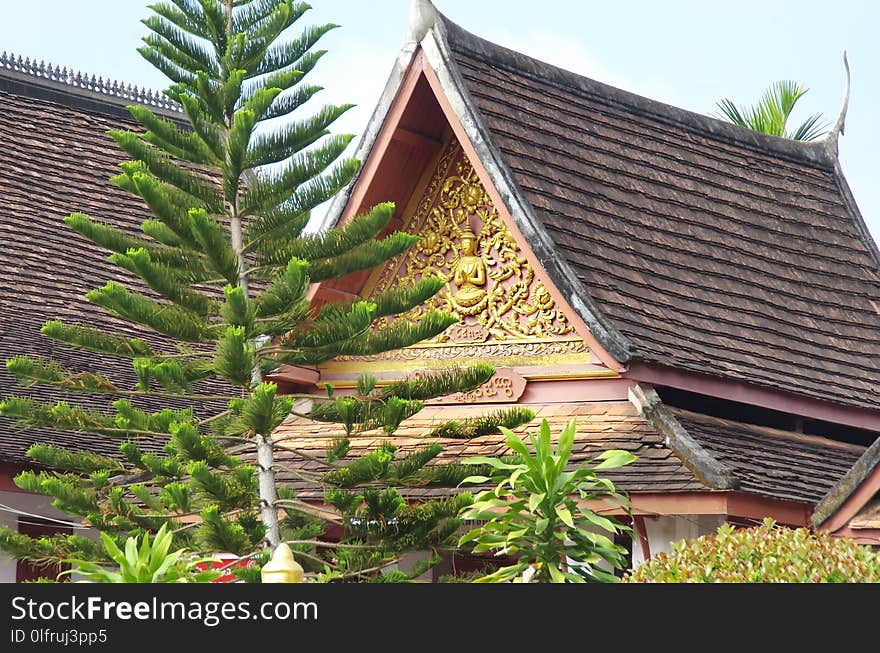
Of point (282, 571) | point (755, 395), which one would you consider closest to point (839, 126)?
point (755, 395)

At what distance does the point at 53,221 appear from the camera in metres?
14.4

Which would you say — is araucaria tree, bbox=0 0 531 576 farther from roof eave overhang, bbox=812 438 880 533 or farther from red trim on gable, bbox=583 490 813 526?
roof eave overhang, bbox=812 438 880 533

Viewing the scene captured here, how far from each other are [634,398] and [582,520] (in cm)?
192

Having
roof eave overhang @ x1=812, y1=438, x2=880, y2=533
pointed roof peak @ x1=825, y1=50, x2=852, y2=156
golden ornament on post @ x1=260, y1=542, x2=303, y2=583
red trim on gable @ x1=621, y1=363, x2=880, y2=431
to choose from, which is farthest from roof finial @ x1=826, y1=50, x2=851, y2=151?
golden ornament on post @ x1=260, y1=542, x2=303, y2=583

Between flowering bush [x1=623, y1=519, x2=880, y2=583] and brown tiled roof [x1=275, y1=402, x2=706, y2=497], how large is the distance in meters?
2.21

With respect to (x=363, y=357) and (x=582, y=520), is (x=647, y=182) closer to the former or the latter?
(x=363, y=357)

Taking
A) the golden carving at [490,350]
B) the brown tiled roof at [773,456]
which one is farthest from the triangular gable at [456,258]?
the brown tiled roof at [773,456]

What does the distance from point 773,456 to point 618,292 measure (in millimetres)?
1346

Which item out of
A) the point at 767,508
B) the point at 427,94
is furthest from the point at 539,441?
the point at 427,94

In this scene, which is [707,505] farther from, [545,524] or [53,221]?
[53,221]

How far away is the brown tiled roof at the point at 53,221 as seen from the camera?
1259cm

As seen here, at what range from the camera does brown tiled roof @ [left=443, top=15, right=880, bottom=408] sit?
1106 centimetres

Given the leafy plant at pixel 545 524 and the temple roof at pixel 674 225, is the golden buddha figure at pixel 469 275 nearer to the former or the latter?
the temple roof at pixel 674 225

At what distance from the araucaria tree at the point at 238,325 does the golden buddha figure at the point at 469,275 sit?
2.33ft
